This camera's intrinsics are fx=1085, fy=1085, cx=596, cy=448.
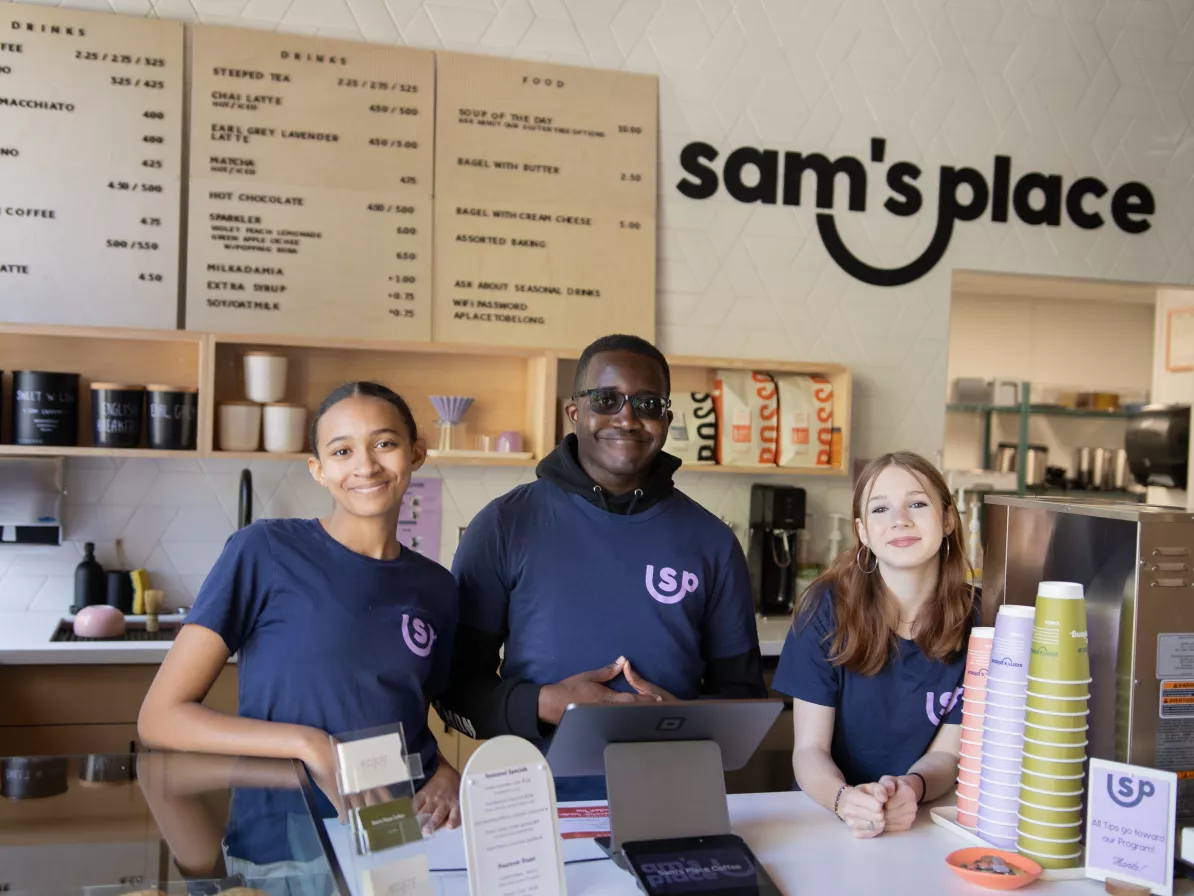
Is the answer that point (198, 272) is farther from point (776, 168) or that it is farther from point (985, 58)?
point (985, 58)

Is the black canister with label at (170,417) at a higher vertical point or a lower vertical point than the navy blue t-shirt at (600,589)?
higher

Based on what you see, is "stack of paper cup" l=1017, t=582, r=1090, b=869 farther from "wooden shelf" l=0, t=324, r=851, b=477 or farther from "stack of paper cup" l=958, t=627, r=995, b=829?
"wooden shelf" l=0, t=324, r=851, b=477

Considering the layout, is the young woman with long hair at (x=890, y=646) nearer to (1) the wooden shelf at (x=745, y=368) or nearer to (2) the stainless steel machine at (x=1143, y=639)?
(2) the stainless steel machine at (x=1143, y=639)

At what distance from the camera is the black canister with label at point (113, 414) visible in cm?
320

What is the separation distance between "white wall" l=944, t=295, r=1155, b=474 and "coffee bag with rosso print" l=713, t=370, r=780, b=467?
3.84m

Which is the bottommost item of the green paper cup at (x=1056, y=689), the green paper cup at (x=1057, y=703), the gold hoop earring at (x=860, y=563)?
the green paper cup at (x=1057, y=703)

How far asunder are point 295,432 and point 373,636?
178cm

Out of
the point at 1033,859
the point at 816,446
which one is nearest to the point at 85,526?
the point at 816,446

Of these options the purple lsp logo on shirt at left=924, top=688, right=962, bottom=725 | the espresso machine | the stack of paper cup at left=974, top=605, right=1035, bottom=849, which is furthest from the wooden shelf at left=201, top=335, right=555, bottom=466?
the stack of paper cup at left=974, top=605, right=1035, bottom=849

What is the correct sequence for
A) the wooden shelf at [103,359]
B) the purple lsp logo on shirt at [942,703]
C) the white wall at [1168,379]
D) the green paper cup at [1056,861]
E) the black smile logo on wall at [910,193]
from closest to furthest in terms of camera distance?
the green paper cup at [1056,861] → the purple lsp logo on shirt at [942,703] → the wooden shelf at [103,359] → the black smile logo on wall at [910,193] → the white wall at [1168,379]

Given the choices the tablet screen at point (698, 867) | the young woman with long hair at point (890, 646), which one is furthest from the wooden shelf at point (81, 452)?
the tablet screen at point (698, 867)

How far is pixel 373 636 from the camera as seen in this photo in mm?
1693

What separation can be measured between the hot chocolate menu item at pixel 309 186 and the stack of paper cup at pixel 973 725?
89.7 inches

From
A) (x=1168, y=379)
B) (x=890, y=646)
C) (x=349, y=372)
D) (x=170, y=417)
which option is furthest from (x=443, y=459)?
(x=1168, y=379)
